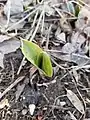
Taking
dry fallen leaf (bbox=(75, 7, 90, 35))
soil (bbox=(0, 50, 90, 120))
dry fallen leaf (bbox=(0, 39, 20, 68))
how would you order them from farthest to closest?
dry fallen leaf (bbox=(75, 7, 90, 35)) → dry fallen leaf (bbox=(0, 39, 20, 68)) → soil (bbox=(0, 50, 90, 120))

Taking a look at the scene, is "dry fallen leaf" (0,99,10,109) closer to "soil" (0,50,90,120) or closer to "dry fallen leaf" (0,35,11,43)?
"soil" (0,50,90,120)

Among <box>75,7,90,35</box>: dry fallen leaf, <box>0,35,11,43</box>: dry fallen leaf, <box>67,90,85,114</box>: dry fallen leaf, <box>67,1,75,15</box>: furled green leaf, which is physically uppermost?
<box>67,1,75,15</box>: furled green leaf

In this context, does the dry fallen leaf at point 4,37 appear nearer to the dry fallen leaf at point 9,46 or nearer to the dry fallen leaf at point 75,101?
the dry fallen leaf at point 9,46

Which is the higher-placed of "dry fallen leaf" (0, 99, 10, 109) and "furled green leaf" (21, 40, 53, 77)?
"furled green leaf" (21, 40, 53, 77)

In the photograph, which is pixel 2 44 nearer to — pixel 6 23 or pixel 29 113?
pixel 6 23

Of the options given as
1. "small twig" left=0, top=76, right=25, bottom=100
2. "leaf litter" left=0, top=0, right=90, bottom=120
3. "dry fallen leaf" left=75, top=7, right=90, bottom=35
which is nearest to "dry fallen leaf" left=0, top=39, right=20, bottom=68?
"leaf litter" left=0, top=0, right=90, bottom=120

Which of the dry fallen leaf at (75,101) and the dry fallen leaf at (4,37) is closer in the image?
the dry fallen leaf at (75,101)

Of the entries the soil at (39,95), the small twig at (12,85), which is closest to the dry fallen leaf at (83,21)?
the soil at (39,95)
